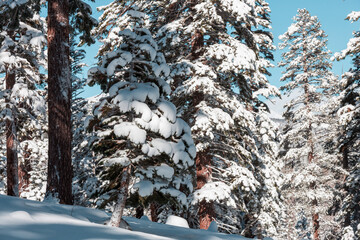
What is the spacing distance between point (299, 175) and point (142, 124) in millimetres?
15758

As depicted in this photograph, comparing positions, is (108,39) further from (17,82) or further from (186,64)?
(17,82)

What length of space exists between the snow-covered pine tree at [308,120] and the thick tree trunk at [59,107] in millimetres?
15110

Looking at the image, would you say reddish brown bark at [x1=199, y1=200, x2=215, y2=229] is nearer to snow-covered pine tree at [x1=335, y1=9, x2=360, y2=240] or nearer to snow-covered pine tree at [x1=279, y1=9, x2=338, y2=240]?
snow-covered pine tree at [x1=335, y1=9, x2=360, y2=240]

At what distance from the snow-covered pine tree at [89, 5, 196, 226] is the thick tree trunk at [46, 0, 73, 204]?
1.50 meters

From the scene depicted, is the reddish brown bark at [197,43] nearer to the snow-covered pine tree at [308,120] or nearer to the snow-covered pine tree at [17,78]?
the snow-covered pine tree at [17,78]

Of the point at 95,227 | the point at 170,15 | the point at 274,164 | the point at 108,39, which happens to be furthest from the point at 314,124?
the point at 95,227

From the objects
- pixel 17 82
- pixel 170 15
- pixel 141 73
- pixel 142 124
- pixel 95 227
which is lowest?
pixel 95 227

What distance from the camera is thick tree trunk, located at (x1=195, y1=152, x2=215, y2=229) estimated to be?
1004 cm

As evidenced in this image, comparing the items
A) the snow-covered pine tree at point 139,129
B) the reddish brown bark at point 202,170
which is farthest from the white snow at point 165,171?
the reddish brown bark at point 202,170

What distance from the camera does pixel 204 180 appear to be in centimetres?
1047

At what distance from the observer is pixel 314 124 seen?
62.3ft

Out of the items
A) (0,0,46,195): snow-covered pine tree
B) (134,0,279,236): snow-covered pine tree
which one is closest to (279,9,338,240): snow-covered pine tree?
(134,0,279,236): snow-covered pine tree

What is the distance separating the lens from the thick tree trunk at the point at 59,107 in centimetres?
674

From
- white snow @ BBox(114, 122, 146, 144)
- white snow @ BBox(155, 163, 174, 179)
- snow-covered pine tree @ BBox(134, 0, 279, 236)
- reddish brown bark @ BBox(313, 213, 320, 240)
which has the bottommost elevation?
reddish brown bark @ BBox(313, 213, 320, 240)
